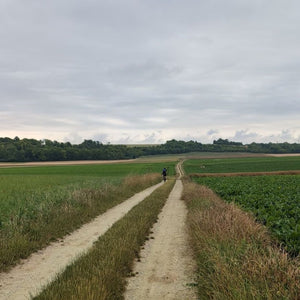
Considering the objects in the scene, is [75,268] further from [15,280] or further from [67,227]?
[67,227]

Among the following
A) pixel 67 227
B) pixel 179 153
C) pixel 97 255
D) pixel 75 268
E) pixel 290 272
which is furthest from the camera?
pixel 179 153

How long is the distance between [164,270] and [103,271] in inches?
74.9

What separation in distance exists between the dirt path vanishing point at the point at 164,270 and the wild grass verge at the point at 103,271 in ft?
1.02

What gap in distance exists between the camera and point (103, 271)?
590 cm

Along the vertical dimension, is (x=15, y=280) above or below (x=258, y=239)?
below

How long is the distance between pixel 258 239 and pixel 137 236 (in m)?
4.18

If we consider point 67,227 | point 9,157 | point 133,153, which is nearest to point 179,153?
point 133,153

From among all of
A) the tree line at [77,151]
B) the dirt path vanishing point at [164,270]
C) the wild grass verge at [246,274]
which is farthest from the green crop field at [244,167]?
the tree line at [77,151]

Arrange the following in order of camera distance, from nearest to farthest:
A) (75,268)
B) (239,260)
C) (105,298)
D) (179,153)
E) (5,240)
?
(105,298) < (239,260) < (75,268) < (5,240) < (179,153)

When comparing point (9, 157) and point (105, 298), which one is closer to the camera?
point (105, 298)

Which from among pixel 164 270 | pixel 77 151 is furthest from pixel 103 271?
pixel 77 151

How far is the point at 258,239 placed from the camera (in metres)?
7.21

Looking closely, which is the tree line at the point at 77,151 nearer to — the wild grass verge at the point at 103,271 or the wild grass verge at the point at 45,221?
the wild grass verge at the point at 45,221

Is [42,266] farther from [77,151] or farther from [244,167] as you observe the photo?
[77,151]
